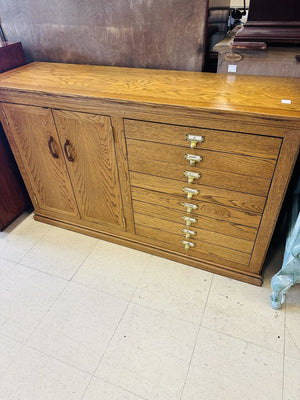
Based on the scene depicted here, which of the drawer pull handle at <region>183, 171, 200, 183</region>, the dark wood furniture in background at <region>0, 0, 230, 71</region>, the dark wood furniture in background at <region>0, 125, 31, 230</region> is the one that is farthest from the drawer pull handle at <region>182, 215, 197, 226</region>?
the dark wood furniture in background at <region>0, 125, 31, 230</region>

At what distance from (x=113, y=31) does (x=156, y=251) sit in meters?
1.26

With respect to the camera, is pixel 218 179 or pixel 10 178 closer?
pixel 218 179

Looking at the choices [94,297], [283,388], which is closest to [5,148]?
[94,297]

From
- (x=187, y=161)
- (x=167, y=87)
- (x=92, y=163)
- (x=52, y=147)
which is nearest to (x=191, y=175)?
(x=187, y=161)

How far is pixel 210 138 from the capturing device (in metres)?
1.12

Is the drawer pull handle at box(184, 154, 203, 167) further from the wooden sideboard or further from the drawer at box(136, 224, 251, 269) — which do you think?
the drawer at box(136, 224, 251, 269)

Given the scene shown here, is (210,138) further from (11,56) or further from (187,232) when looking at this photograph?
(11,56)

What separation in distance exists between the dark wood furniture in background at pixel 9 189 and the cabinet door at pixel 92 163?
53 centimetres

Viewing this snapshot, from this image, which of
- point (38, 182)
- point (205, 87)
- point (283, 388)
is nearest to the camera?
point (283, 388)

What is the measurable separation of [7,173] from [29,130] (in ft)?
1.49

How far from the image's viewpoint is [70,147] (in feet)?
4.77

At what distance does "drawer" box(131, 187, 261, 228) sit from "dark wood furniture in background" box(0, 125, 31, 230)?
92cm

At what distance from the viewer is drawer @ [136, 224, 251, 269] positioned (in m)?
1.43

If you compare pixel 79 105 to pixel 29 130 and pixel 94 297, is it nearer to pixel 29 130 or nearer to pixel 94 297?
pixel 29 130
